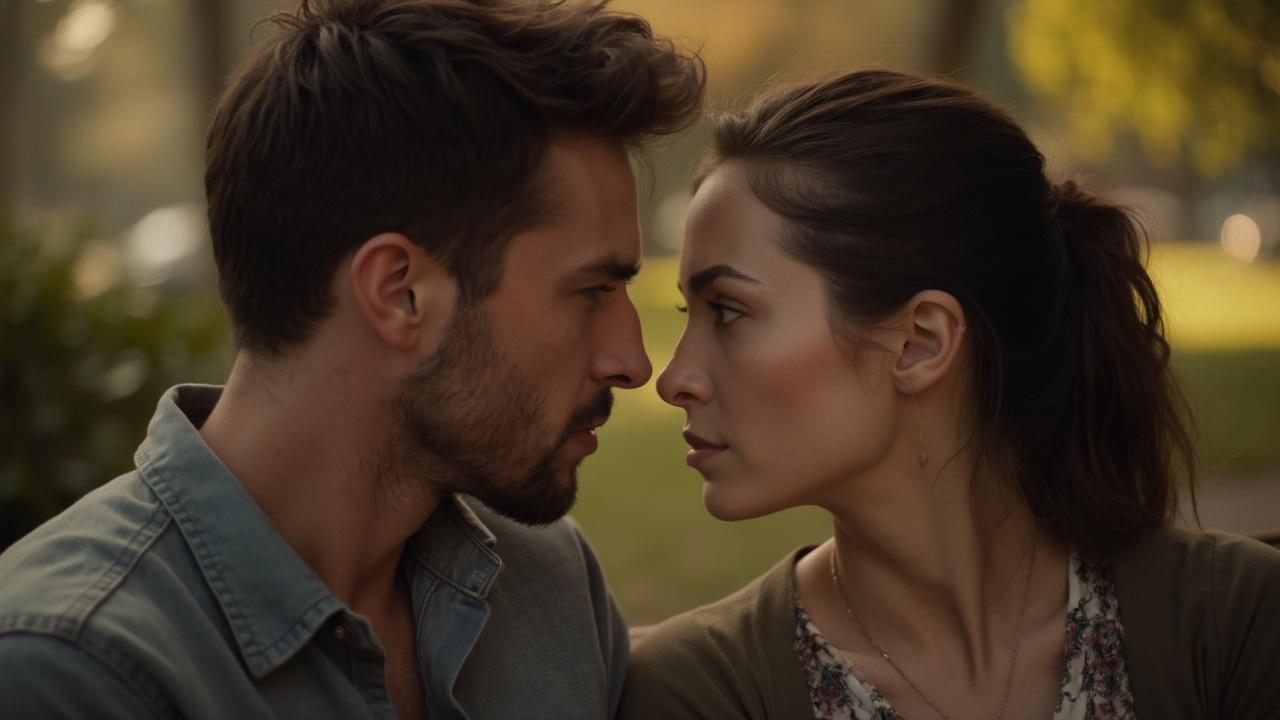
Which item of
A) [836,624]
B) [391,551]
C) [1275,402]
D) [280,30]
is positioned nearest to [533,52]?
[280,30]

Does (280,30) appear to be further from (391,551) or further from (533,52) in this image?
(391,551)

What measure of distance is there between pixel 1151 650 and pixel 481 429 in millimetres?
1289

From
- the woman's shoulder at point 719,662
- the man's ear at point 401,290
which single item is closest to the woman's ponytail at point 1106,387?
the woman's shoulder at point 719,662

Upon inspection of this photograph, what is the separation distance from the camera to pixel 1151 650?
8.40 ft

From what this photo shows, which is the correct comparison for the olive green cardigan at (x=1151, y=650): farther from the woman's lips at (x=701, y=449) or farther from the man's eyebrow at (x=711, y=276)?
the man's eyebrow at (x=711, y=276)

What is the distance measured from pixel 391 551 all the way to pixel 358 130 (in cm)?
74

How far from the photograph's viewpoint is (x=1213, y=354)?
13242 millimetres

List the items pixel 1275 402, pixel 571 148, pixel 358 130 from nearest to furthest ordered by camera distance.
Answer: pixel 358 130 < pixel 571 148 < pixel 1275 402

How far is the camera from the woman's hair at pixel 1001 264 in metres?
2.51

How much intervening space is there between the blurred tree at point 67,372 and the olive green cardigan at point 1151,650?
8.22 feet

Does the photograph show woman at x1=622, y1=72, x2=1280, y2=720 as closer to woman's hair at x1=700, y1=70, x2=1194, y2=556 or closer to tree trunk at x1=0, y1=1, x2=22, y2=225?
woman's hair at x1=700, y1=70, x2=1194, y2=556

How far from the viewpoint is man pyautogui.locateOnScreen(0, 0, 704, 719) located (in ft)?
7.35

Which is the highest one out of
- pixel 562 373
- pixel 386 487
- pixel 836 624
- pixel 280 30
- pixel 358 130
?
pixel 280 30

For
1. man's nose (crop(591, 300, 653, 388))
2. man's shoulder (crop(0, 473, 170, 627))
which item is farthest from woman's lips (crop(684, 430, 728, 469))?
man's shoulder (crop(0, 473, 170, 627))
